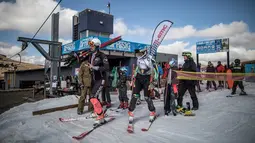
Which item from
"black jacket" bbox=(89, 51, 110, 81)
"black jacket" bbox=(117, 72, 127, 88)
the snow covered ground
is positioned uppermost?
"black jacket" bbox=(89, 51, 110, 81)

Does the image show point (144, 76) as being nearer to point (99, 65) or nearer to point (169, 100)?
point (99, 65)

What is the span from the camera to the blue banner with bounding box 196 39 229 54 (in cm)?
1816

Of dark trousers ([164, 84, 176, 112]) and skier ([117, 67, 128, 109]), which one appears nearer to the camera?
dark trousers ([164, 84, 176, 112])

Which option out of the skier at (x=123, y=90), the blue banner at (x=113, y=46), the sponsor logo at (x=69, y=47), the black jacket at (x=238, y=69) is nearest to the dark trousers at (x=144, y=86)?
the skier at (x=123, y=90)

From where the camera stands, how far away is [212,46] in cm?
1944

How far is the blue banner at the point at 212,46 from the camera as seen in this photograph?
59.6ft

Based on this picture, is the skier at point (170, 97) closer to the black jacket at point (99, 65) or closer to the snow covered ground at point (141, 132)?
the snow covered ground at point (141, 132)

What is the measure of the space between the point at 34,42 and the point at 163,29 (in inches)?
299

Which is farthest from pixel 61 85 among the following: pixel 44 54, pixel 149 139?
pixel 149 139

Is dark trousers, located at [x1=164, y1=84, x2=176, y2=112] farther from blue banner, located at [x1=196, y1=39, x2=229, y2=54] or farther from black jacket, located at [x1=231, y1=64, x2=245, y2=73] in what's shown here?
blue banner, located at [x1=196, y1=39, x2=229, y2=54]

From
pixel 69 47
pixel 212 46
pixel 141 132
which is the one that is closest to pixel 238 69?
pixel 141 132

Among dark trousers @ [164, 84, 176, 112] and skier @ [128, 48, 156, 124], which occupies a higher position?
skier @ [128, 48, 156, 124]

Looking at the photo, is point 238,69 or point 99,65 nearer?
point 99,65

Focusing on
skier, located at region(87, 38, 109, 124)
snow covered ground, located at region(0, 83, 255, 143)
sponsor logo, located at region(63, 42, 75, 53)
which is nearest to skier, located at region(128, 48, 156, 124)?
snow covered ground, located at region(0, 83, 255, 143)
